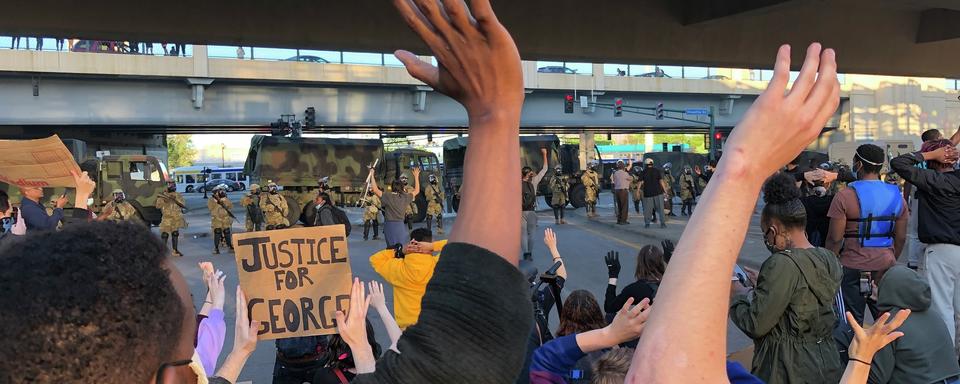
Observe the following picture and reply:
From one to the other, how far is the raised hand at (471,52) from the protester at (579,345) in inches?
68.9

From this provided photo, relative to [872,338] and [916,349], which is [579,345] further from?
[916,349]

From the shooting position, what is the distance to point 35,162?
583 centimetres

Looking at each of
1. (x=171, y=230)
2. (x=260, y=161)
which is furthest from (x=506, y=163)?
(x=260, y=161)

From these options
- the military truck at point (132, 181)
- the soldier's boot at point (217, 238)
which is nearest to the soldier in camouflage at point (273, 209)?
the soldier's boot at point (217, 238)

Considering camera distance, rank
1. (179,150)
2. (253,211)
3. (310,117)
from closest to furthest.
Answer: (253,211), (310,117), (179,150)

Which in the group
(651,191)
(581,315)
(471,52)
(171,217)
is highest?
(471,52)

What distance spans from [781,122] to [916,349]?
3135mm

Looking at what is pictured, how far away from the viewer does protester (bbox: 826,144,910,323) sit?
5445 millimetres

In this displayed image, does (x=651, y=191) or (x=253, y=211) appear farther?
(x=651, y=191)

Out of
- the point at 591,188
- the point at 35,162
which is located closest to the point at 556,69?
the point at 591,188

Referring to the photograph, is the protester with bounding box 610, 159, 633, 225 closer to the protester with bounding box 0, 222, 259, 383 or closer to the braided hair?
the braided hair

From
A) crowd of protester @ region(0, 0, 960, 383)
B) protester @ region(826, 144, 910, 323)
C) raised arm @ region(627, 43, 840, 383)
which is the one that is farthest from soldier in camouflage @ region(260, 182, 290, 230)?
raised arm @ region(627, 43, 840, 383)

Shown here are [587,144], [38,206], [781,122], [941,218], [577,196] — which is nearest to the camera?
[781,122]

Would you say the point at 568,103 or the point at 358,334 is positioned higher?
the point at 568,103
